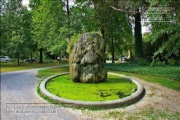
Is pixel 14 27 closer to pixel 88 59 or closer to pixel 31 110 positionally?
pixel 88 59

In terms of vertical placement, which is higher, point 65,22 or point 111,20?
point 111,20

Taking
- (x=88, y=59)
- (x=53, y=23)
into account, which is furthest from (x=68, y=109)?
(x=53, y=23)

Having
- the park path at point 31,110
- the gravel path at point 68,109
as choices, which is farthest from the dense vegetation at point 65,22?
the park path at point 31,110

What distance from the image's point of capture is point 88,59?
848 cm

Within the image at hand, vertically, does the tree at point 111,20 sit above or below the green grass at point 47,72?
above

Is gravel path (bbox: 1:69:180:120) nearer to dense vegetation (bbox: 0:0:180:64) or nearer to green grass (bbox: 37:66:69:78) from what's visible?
dense vegetation (bbox: 0:0:180:64)

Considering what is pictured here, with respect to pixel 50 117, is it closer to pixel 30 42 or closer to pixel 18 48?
pixel 18 48

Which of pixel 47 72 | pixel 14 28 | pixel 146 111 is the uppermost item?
pixel 14 28

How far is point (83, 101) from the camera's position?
5441 millimetres

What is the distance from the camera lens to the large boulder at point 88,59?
27.7 ft

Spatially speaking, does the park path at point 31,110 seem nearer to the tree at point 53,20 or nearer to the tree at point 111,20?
the tree at point 53,20

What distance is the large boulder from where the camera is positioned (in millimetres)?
8445

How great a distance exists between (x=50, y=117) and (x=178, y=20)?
16.4ft

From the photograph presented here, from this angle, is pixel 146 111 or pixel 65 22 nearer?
pixel 146 111
